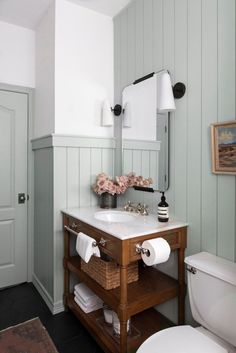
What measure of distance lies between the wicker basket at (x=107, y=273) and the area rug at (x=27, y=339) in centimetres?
54

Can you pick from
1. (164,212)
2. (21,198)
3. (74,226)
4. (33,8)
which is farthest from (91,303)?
(33,8)

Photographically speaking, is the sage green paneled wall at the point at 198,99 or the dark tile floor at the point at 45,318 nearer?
the sage green paneled wall at the point at 198,99

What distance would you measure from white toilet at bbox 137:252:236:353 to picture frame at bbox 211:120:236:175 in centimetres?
53

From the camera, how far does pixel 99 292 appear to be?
1647mm

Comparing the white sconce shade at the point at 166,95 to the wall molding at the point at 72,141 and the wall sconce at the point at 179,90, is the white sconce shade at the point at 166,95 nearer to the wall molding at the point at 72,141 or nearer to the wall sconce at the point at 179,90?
the wall sconce at the point at 179,90

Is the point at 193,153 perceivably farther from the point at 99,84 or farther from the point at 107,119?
the point at 99,84

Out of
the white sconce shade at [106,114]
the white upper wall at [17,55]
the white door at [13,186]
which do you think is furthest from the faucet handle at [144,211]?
the white upper wall at [17,55]

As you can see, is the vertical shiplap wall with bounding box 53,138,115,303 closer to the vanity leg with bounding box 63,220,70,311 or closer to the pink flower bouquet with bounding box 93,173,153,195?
the vanity leg with bounding box 63,220,70,311

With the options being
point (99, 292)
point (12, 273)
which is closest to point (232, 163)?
point (99, 292)

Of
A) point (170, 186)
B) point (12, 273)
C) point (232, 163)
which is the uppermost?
point (232, 163)

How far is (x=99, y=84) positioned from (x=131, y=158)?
30.7 inches

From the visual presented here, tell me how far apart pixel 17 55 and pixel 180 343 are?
2710 mm

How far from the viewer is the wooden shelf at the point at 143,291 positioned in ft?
4.95

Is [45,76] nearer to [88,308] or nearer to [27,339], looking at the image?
[88,308]
